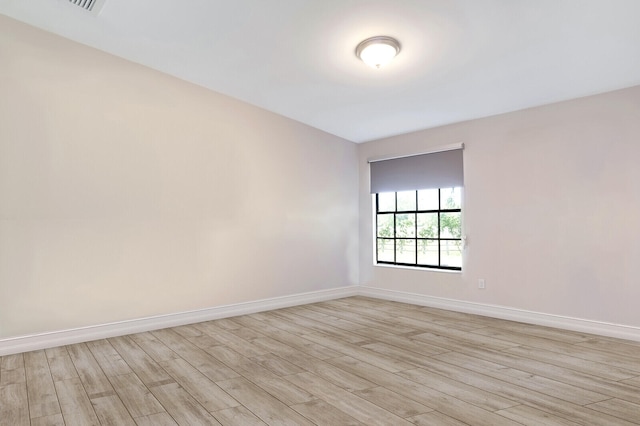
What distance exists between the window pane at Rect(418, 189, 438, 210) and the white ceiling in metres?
1.12

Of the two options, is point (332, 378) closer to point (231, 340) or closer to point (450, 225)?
point (231, 340)

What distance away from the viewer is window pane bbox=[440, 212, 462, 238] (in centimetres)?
552

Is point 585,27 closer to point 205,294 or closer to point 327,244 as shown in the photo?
point 327,244

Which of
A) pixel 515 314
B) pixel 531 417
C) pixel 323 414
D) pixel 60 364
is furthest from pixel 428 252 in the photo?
pixel 60 364

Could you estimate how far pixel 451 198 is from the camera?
18.3 ft

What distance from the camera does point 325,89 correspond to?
484 cm

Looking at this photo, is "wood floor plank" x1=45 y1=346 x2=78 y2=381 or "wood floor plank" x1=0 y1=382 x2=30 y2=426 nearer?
"wood floor plank" x1=0 y1=382 x2=30 y2=426

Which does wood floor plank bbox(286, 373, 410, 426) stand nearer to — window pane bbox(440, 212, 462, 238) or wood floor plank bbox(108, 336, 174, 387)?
wood floor plank bbox(108, 336, 174, 387)

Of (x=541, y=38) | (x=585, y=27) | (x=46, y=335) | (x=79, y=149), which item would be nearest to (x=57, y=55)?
(x=79, y=149)

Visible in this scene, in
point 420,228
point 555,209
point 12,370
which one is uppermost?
point 555,209

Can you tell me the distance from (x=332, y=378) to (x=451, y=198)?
333 cm

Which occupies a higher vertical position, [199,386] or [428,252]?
[428,252]

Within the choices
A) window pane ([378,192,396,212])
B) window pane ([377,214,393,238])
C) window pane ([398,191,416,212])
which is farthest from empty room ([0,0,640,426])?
window pane ([378,192,396,212])

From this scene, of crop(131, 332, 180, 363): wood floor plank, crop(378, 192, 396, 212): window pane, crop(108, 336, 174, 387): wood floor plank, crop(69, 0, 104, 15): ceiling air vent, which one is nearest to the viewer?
crop(108, 336, 174, 387): wood floor plank
